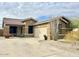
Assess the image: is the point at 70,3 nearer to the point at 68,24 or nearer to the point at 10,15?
the point at 68,24

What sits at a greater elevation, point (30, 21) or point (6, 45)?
point (30, 21)

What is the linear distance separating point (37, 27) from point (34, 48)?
0.87 feet

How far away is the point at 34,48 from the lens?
1993 millimetres

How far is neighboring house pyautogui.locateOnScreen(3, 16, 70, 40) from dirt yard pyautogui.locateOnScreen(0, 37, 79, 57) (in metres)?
0.07

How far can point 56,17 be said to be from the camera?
78.8 inches

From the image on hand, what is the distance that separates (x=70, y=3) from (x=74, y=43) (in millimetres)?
502

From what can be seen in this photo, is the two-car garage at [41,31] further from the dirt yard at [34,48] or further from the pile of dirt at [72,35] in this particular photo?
the pile of dirt at [72,35]

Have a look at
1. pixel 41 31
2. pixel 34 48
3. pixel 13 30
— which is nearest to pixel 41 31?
pixel 41 31

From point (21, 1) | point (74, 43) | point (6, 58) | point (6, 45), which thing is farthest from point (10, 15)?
point (74, 43)

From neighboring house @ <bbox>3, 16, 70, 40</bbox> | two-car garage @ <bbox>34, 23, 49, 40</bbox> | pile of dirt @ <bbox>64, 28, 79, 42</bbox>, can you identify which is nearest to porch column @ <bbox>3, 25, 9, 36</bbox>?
neighboring house @ <bbox>3, 16, 70, 40</bbox>

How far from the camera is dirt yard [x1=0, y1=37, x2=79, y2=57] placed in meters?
1.96

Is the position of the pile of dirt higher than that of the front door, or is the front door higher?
the front door

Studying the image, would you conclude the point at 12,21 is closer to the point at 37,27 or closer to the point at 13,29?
the point at 13,29

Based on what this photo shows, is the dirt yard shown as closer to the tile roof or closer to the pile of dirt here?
the pile of dirt
